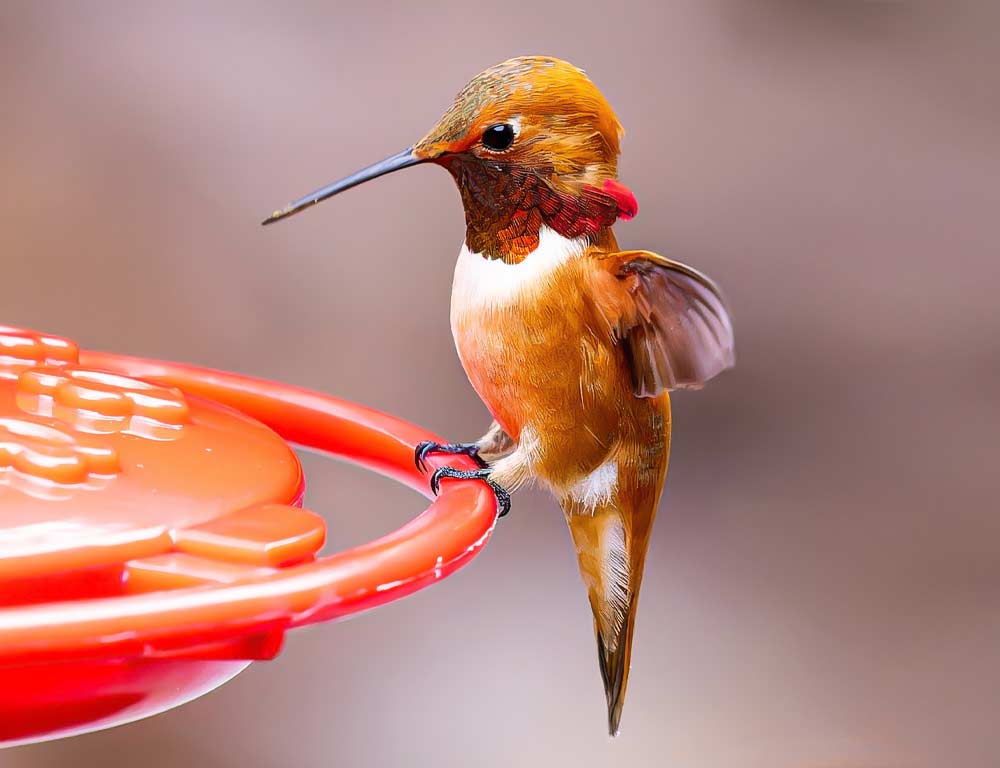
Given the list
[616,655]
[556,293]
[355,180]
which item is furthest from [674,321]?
[616,655]

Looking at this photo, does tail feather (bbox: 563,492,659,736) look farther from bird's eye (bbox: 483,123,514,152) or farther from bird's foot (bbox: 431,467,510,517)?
bird's eye (bbox: 483,123,514,152)

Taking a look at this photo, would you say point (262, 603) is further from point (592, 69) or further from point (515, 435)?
point (592, 69)

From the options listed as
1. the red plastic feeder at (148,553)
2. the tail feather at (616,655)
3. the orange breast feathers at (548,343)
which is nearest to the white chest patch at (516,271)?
the orange breast feathers at (548,343)

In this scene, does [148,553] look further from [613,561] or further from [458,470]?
[613,561]

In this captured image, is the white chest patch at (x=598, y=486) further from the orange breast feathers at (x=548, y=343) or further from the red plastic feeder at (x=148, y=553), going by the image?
the red plastic feeder at (x=148, y=553)

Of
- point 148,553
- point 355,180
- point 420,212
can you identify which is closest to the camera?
point 148,553
